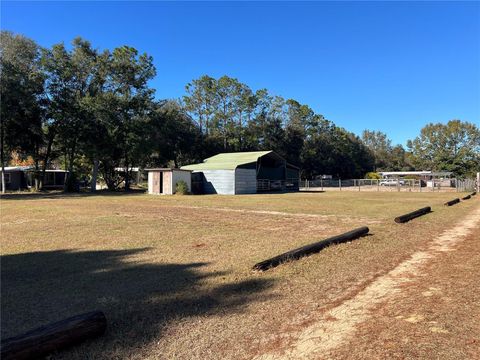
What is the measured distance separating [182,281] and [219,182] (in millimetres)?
29762

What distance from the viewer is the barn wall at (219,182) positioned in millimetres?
34375

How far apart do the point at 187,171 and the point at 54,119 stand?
511 inches

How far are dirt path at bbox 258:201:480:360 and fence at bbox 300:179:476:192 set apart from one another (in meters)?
37.6

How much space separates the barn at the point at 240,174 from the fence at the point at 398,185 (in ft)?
23.6

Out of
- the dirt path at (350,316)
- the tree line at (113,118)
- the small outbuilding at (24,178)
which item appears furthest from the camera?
the small outbuilding at (24,178)

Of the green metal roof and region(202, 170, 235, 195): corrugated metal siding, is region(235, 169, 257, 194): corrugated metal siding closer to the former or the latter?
region(202, 170, 235, 195): corrugated metal siding

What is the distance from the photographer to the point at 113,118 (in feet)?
114

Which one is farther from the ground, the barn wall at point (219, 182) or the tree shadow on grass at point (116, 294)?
the barn wall at point (219, 182)

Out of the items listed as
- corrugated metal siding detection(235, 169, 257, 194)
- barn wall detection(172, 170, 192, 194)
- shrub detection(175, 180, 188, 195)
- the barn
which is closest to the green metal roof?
the barn

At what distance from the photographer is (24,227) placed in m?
10.7

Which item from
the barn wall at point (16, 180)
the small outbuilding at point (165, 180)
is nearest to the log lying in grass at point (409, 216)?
the small outbuilding at point (165, 180)

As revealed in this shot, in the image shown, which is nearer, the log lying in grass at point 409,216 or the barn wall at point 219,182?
the log lying in grass at point 409,216

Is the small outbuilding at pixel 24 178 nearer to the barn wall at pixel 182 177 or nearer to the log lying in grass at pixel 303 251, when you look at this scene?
the barn wall at pixel 182 177

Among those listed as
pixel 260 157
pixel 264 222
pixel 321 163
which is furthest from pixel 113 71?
pixel 321 163
